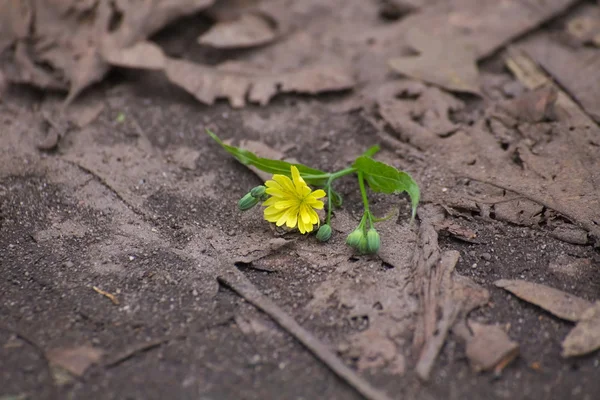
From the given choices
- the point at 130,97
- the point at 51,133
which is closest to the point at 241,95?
the point at 130,97

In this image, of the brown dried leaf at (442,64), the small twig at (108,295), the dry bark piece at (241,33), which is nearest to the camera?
the small twig at (108,295)

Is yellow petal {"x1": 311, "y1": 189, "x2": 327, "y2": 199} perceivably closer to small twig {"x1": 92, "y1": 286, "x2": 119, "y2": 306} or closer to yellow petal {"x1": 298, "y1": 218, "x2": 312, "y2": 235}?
yellow petal {"x1": 298, "y1": 218, "x2": 312, "y2": 235}

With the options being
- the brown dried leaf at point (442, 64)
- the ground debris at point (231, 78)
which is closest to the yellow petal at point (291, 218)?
the ground debris at point (231, 78)

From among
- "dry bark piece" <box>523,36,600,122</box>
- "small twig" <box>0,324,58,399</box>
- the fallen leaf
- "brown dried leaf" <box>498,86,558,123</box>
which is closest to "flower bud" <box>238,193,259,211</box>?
"small twig" <box>0,324,58,399</box>

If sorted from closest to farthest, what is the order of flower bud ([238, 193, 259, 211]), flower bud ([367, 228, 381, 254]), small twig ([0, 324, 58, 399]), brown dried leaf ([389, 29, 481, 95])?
1. small twig ([0, 324, 58, 399])
2. flower bud ([367, 228, 381, 254])
3. flower bud ([238, 193, 259, 211])
4. brown dried leaf ([389, 29, 481, 95])

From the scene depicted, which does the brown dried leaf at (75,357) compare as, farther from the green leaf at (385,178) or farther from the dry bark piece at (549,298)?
the dry bark piece at (549,298)

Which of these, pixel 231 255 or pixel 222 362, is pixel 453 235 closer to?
pixel 231 255
